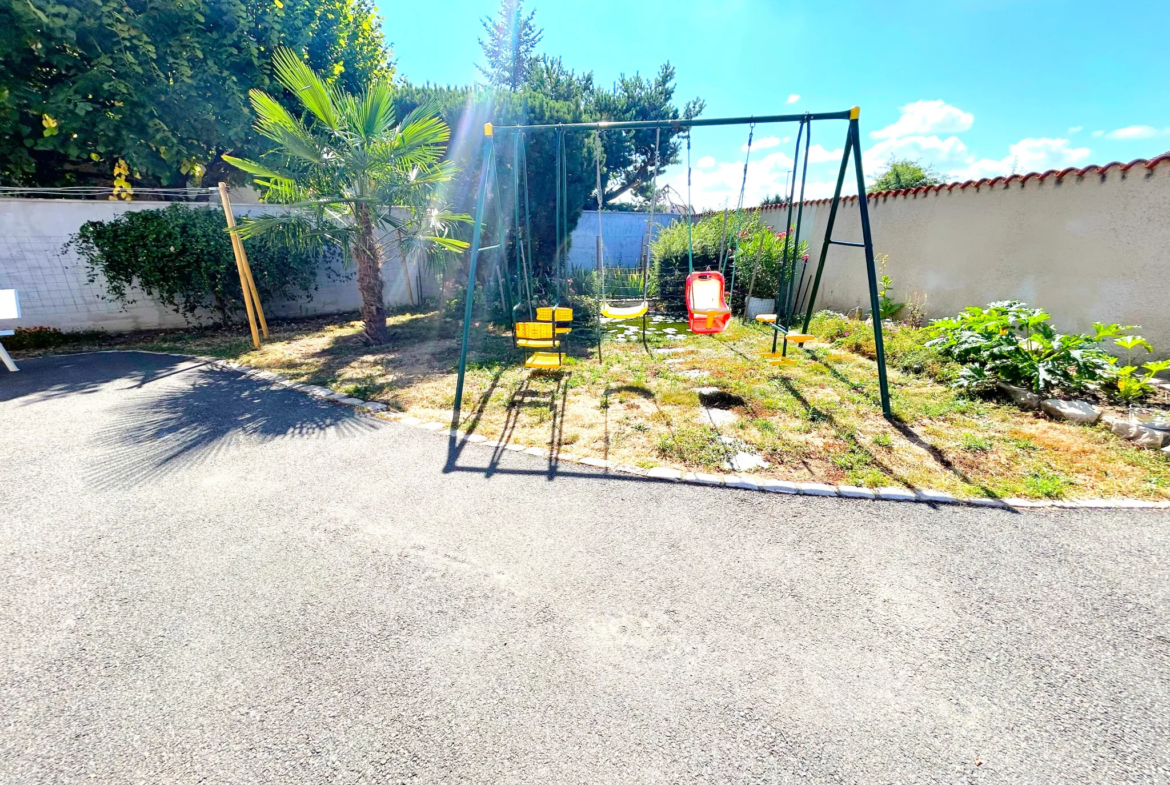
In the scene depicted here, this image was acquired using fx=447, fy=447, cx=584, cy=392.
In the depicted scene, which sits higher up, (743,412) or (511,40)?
(511,40)

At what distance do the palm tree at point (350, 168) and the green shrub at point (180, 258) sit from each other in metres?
0.73

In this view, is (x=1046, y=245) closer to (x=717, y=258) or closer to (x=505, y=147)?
(x=717, y=258)

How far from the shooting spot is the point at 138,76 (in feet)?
24.3

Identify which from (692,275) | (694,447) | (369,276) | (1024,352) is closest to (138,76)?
(369,276)

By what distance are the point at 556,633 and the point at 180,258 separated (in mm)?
8804

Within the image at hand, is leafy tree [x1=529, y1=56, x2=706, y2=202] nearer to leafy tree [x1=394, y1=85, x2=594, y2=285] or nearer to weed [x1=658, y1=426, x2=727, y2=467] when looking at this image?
leafy tree [x1=394, y1=85, x2=594, y2=285]

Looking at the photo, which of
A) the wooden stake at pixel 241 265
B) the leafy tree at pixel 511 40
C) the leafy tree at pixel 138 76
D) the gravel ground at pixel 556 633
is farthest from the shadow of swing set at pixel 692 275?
the leafy tree at pixel 511 40

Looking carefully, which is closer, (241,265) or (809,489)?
(809,489)

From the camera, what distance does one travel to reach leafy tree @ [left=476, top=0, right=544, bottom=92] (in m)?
21.8

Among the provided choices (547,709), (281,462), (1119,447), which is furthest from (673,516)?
(1119,447)

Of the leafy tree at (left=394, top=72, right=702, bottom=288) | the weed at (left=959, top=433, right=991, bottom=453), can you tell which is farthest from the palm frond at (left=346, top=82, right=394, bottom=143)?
the weed at (left=959, top=433, right=991, bottom=453)

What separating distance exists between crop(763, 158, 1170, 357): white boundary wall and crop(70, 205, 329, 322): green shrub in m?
9.66

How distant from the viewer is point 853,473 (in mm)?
3201

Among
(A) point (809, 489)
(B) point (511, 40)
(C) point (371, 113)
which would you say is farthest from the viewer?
(B) point (511, 40)
